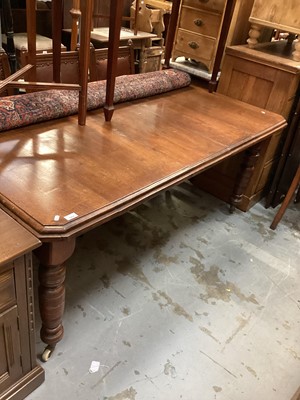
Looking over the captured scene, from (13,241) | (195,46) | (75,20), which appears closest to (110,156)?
(13,241)

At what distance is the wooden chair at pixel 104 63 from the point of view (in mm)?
2170

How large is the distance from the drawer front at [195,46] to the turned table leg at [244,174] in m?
0.62

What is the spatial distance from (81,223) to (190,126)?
847 millimetres

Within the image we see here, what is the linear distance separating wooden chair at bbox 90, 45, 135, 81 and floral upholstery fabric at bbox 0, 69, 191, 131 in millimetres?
336

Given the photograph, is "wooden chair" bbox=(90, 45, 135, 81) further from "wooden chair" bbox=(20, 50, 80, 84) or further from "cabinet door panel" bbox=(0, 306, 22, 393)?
"cabinet door panel" bbox=(0, 306, 22, 393)

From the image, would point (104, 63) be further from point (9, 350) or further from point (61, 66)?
point (9, 350)

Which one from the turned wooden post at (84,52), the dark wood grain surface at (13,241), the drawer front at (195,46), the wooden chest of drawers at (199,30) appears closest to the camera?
the dark wood grain surface at (13,241)

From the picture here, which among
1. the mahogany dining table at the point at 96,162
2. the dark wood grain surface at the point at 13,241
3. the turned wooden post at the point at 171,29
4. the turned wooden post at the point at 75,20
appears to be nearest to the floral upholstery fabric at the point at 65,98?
the mahogany dining table at the point at 96,162

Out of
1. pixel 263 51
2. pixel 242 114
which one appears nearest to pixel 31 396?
pixel 242 114

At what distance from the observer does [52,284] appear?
1133 mm

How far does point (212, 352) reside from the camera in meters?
1.50

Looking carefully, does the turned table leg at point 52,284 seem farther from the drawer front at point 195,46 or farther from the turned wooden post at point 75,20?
the turned wooden post at point 75,20

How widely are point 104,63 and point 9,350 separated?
1699 millimetres

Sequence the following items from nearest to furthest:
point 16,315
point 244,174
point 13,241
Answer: point 13,241
point 16,315
point 244,174
